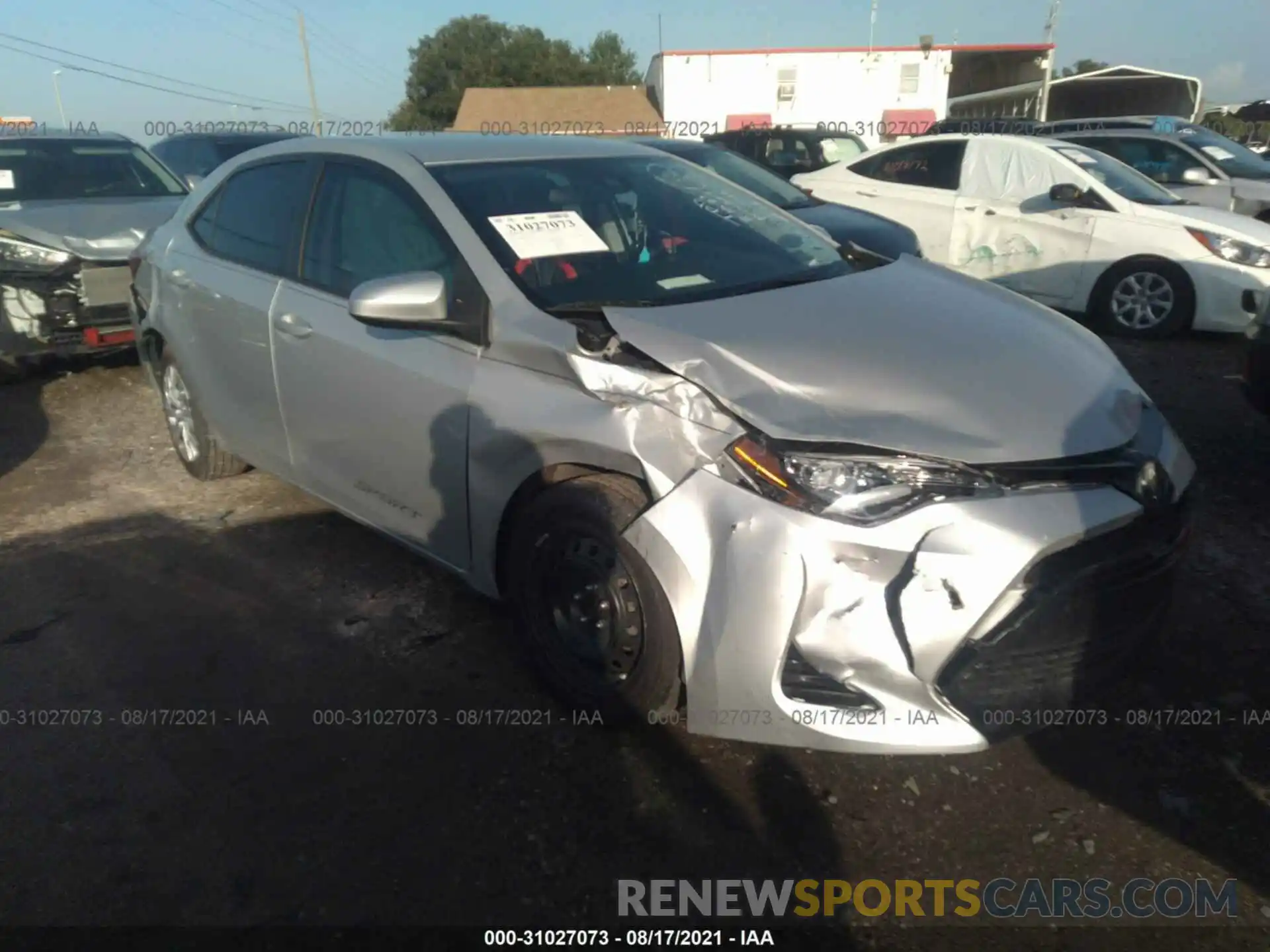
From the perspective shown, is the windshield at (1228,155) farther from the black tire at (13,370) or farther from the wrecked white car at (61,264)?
the black tire at (13,370)

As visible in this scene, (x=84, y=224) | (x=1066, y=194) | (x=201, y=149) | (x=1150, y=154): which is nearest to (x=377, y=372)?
(x=84, y=224)

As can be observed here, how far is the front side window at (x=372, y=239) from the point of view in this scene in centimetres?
313

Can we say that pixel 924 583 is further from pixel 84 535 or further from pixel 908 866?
pixel 84 535

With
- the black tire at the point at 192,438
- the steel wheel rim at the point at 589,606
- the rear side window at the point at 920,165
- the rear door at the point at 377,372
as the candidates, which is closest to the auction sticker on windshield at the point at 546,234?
the rear door at the point at 377,372

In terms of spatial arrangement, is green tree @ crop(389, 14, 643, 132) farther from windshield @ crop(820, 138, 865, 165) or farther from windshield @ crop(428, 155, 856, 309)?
windshield @ crop(428, 155, 856, 309)

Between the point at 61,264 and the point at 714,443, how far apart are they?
18.8 ft

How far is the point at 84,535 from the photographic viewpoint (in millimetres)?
4535

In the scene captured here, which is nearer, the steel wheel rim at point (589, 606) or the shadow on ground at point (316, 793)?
the shadow on ground at point (316, 793)

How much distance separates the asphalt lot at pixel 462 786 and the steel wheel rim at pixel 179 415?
107 centimetres

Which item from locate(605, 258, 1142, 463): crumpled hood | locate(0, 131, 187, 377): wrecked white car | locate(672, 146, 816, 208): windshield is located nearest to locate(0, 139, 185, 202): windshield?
locate(0, 131, 187, 377): wrecked white car

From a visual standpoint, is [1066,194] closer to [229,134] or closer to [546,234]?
[546,234]

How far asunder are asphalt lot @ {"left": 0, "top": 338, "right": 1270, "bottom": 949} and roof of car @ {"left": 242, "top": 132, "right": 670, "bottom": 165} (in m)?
1.62

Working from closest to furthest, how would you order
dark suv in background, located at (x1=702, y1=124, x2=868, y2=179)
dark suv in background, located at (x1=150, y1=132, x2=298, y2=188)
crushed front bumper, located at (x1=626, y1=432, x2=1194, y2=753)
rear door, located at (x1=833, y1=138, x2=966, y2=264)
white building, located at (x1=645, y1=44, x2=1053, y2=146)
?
1. crushed front bumper, located at (x1=626, y1=432, x2=1194, y2=753)
2. rear door, located at (x1=833, y1=138, x2=966, y2=264)
3. dark suv in background, located at (x1=150, y1=132, x2=298, y2=188)
4. dark suv in background, located at (x1=702, y1=124, x2=868, y2=179)
5. white building, located at (x1=645, y1=44, x2=1053, y2=146)

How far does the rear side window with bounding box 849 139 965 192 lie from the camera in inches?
339
